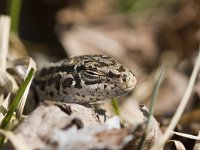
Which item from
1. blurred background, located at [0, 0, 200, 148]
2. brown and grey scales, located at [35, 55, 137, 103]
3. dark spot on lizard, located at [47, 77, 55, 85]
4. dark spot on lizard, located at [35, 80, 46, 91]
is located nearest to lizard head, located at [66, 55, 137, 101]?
brown and grey scales, located at [35, 55, 137, 103]

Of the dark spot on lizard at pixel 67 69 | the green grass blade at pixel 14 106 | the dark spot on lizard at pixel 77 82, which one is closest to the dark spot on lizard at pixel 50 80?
the dark spot on lizard at pixel 67 69

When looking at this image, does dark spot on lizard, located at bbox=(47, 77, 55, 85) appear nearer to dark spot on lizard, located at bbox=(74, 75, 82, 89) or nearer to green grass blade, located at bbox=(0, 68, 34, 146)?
dark spot on lizard, located at bbox=(74, 75, 82, 89)

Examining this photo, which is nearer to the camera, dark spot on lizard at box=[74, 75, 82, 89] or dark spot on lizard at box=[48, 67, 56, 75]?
dark spot on lizard at box=[74, 75, 82, 89]

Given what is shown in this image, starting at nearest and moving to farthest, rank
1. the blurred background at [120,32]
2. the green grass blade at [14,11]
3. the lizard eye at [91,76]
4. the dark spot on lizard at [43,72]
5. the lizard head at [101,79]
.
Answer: the lizard head at [101,79] → the lizard eye at [91,76] → the dark spot on lizard at [43,72] → the green grass blade at [14,11] → the blurred background at [120,32]

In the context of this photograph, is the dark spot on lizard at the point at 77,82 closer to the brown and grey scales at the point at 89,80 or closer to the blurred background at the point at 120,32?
the brown and grey scales at the point at 89,80

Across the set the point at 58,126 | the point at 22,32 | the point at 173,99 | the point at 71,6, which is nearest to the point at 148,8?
the point at 71,6

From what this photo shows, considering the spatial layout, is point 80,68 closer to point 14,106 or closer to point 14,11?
point 14,106
